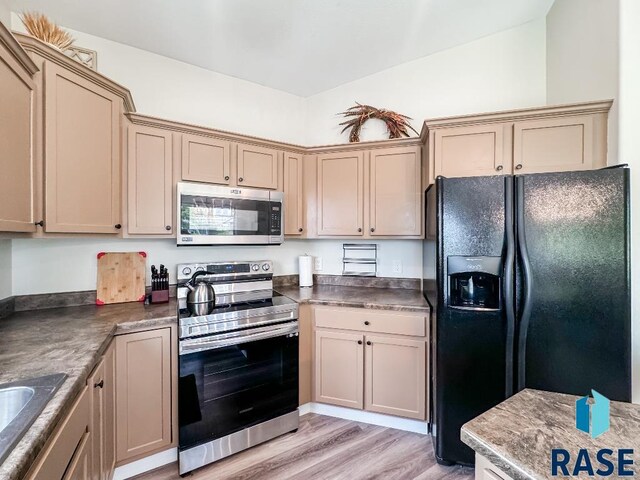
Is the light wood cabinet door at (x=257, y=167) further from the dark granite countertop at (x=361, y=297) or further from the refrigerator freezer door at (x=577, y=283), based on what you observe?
the refrigerator freezer door at (x=577, y=283)

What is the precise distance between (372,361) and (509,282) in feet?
3.56

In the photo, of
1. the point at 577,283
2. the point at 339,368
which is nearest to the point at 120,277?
the point at 339,368

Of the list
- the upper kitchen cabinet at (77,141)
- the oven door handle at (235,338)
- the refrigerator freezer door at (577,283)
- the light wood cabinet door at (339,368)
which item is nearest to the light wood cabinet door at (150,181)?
the upper kitchen cabinet at (77,141)

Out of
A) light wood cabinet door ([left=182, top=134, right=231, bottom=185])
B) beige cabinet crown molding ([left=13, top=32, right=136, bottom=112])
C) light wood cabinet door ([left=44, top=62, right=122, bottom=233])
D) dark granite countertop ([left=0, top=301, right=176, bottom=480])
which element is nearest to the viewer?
dark granite countertop ([left=0, top=301, right=176, bottom=480])

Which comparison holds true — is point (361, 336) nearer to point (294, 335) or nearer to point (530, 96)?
point (294, 335)

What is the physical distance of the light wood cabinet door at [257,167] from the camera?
2445 millimetres

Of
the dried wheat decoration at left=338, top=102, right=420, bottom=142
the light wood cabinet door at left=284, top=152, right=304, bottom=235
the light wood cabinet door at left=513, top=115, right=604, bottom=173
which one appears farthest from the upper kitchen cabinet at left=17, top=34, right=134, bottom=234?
the light wood cabinet door at left=513, top=115, right=604, bottom=173

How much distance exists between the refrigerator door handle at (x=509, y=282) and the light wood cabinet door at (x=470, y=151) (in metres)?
0.41

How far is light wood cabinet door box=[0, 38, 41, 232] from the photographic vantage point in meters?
1.25

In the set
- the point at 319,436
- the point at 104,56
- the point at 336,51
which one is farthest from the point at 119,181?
the point at 319,436

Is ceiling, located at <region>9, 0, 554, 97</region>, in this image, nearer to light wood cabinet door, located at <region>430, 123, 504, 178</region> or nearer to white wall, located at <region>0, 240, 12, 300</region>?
light wood cabinet door, located at <region>430, 123, 504, 178</region>

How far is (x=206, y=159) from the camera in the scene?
7.53 feet

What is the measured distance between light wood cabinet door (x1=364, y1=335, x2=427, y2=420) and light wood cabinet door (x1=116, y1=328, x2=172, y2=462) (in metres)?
1.33

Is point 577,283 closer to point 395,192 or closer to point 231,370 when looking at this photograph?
point 395,192
